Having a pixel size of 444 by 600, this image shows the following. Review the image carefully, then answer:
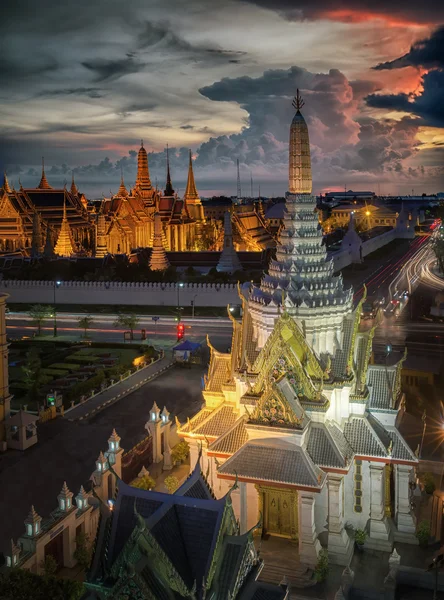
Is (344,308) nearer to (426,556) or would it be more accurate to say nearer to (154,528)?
(426,556)

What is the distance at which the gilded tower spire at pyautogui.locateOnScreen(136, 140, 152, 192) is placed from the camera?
8312 cm

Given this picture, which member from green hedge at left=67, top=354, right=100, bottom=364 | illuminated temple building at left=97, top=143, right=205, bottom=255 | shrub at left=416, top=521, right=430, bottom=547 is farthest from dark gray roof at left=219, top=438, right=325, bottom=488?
illuminated temple building at left=97, top=143, right=205, bottom=255

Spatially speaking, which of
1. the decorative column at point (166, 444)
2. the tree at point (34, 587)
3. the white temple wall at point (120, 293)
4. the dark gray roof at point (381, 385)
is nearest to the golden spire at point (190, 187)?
the white temple wall at point (120, 293)

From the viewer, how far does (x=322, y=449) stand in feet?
50.1

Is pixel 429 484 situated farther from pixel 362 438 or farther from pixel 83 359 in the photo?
pixel 83 359

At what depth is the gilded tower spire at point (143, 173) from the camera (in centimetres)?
8312

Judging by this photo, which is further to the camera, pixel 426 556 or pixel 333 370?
pixel 333 370

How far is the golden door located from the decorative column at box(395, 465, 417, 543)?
281 cm

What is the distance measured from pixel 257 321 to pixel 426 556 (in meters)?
7.19

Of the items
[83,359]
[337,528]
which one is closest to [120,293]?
[83,359]

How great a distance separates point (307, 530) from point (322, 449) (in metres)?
1.83

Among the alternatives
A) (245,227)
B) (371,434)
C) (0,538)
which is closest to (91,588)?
(0,538)

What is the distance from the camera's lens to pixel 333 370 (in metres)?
17.1

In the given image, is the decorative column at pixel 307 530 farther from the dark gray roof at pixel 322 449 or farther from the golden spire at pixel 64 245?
the golden spire at pixel 64 245
